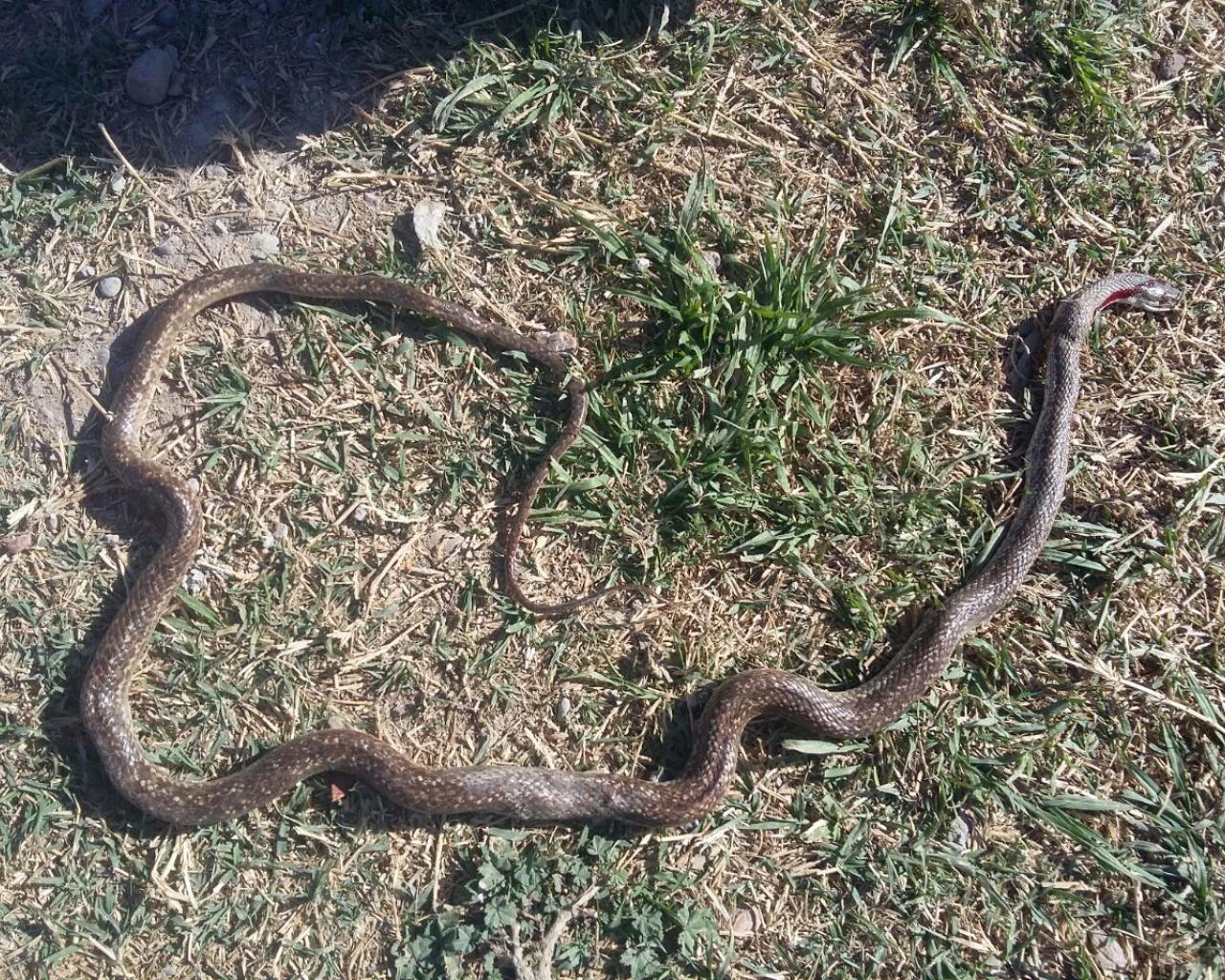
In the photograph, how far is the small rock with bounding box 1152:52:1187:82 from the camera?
216 inches

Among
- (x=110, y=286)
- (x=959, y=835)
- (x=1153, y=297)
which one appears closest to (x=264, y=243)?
(x=110, y=286)

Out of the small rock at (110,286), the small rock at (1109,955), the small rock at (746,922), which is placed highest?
the small rock at (110,286)

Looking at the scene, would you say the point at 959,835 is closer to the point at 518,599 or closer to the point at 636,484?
the point at 636,484

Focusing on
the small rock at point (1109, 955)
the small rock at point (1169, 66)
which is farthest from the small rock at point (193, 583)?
the small rock at point (1169, 66)

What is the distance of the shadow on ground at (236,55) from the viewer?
16.7 ft

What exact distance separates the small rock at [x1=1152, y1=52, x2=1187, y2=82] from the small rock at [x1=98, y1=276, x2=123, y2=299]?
20.6 feet

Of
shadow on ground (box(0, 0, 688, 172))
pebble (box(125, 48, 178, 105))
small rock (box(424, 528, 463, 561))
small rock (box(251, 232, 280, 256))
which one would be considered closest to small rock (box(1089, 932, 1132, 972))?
small rock (box(424, 528, 463, 561))

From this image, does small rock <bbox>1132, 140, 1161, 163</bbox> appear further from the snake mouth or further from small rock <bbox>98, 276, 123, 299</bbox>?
small rock <bbox>98, 276, 123, 299</bbox>

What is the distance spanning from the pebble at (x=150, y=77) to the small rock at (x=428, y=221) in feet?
5.33

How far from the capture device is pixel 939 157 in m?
5.33

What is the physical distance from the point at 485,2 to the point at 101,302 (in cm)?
Answer: 277

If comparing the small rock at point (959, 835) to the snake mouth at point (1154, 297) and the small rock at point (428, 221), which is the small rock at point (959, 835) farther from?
the small rock at point (428, 221)

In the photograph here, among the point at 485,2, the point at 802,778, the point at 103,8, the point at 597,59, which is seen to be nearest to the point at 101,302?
the point at 103,8

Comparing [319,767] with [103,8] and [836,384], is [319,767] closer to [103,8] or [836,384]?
[836,384]
